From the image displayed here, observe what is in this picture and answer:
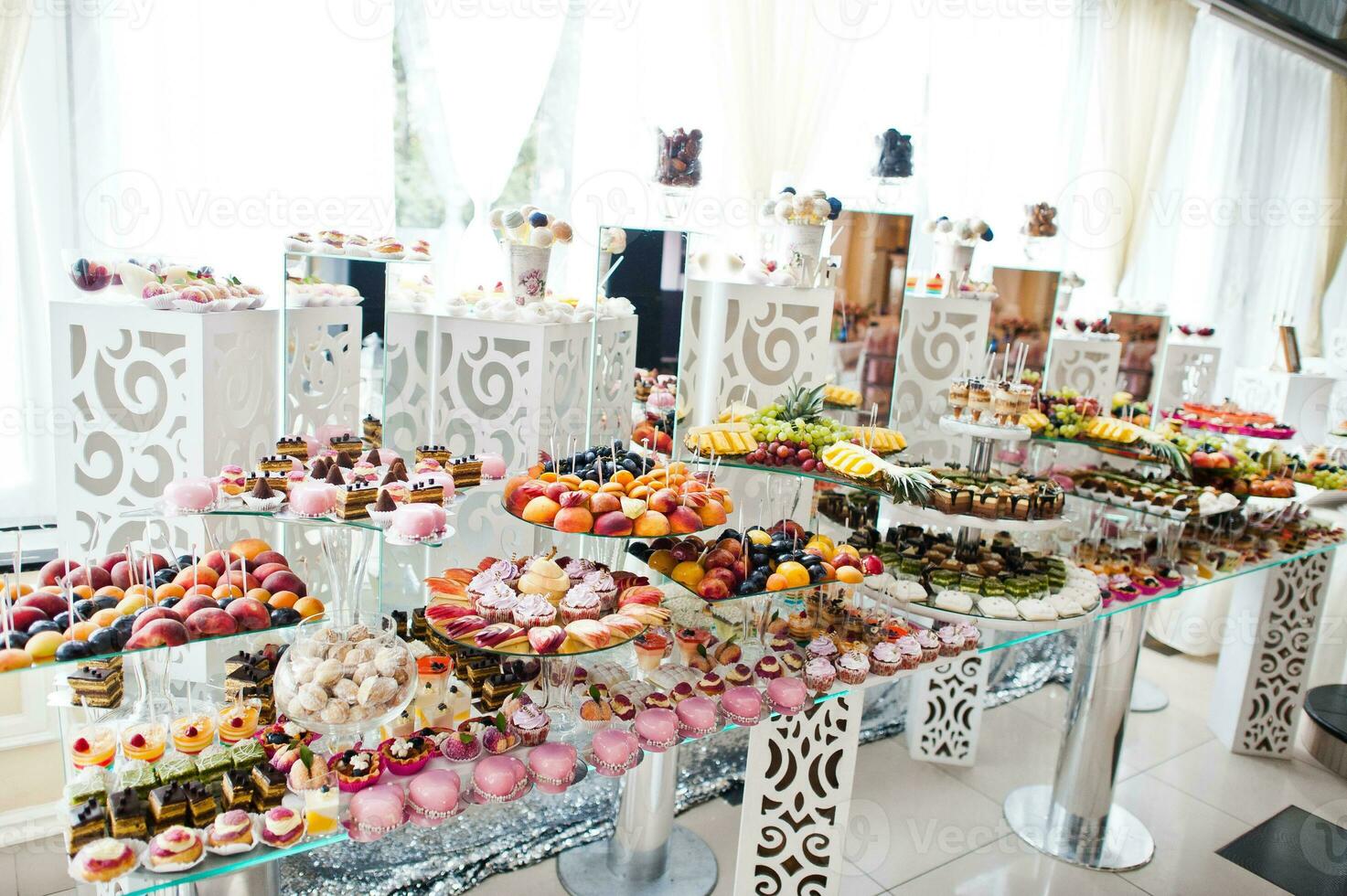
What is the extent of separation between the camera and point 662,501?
2498 millimetres

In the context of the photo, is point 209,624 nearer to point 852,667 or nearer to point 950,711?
point 852,667

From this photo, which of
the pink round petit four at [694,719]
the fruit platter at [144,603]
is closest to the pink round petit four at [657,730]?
the pink round petit four at [694,719]

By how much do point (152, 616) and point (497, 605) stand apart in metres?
0.73

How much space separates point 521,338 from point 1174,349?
4759 mm

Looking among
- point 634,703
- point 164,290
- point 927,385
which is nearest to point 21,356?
point 164,290

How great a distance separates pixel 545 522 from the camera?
7.87 ft

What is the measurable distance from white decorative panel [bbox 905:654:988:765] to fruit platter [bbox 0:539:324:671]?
321 cm

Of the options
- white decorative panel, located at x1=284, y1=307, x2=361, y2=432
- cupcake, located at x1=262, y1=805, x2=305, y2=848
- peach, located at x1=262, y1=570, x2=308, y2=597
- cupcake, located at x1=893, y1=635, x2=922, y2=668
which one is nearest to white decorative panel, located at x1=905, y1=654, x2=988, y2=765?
cupcake, located at x1=893, y1=635, x2=922, y2=668

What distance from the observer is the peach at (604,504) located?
2.45m

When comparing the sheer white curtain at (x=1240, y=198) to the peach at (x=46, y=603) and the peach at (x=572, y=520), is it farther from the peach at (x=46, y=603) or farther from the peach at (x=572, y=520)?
the peach at (x=46, y=603)

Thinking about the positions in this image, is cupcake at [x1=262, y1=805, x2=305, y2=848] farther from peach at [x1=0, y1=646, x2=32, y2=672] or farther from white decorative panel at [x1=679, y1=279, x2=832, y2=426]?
white decorative panel at [x1=679, y1=279, x2=832, y2=426]

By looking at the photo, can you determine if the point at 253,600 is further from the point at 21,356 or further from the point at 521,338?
the point at 21,356

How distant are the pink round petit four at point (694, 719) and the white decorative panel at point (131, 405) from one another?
4.50 ft

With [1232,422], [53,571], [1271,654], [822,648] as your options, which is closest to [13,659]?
[53,571]
